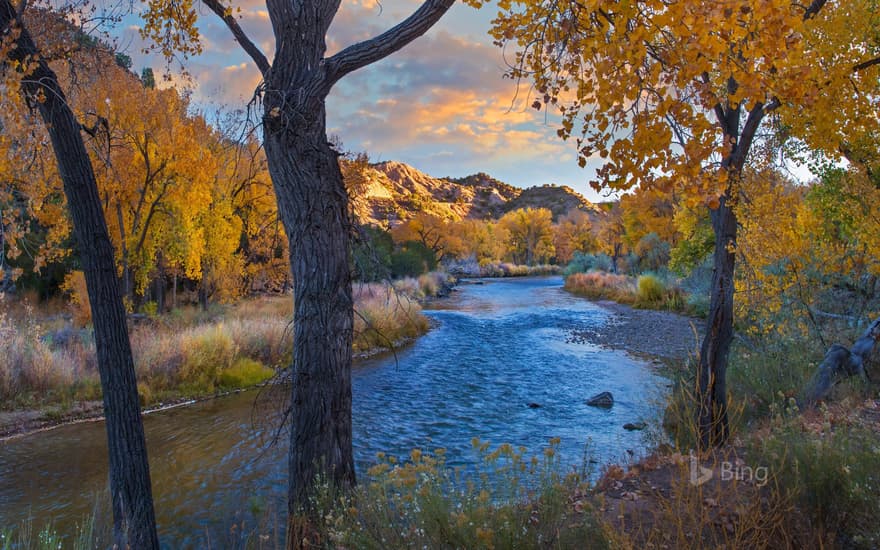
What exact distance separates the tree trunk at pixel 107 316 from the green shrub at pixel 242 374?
25.0 feet

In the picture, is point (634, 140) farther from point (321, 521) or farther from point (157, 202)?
point (157, 202)

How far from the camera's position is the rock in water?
34.0ft

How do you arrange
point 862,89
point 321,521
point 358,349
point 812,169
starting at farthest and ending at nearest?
1. point 358,349
2. point 812,169
3. point 862,89
4. point 321,521

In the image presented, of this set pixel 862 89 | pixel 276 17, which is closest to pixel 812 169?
pixel 862 89

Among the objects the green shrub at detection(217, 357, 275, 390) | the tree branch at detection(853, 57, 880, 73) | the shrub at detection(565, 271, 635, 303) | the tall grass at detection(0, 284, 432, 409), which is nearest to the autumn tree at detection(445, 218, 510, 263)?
the shrub at detection(565, 271, 635, 303)

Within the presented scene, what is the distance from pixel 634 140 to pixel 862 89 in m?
6.00

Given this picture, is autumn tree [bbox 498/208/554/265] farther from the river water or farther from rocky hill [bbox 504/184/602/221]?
the river water

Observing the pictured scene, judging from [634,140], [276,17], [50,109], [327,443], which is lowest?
[327,443]

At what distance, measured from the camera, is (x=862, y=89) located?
629cm

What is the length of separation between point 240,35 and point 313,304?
2439mm

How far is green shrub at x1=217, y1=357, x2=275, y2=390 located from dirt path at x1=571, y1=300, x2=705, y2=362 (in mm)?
10524

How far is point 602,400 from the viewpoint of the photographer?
10469 millimetres

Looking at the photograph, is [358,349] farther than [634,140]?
Yes

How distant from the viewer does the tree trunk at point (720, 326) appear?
561 centimetres
